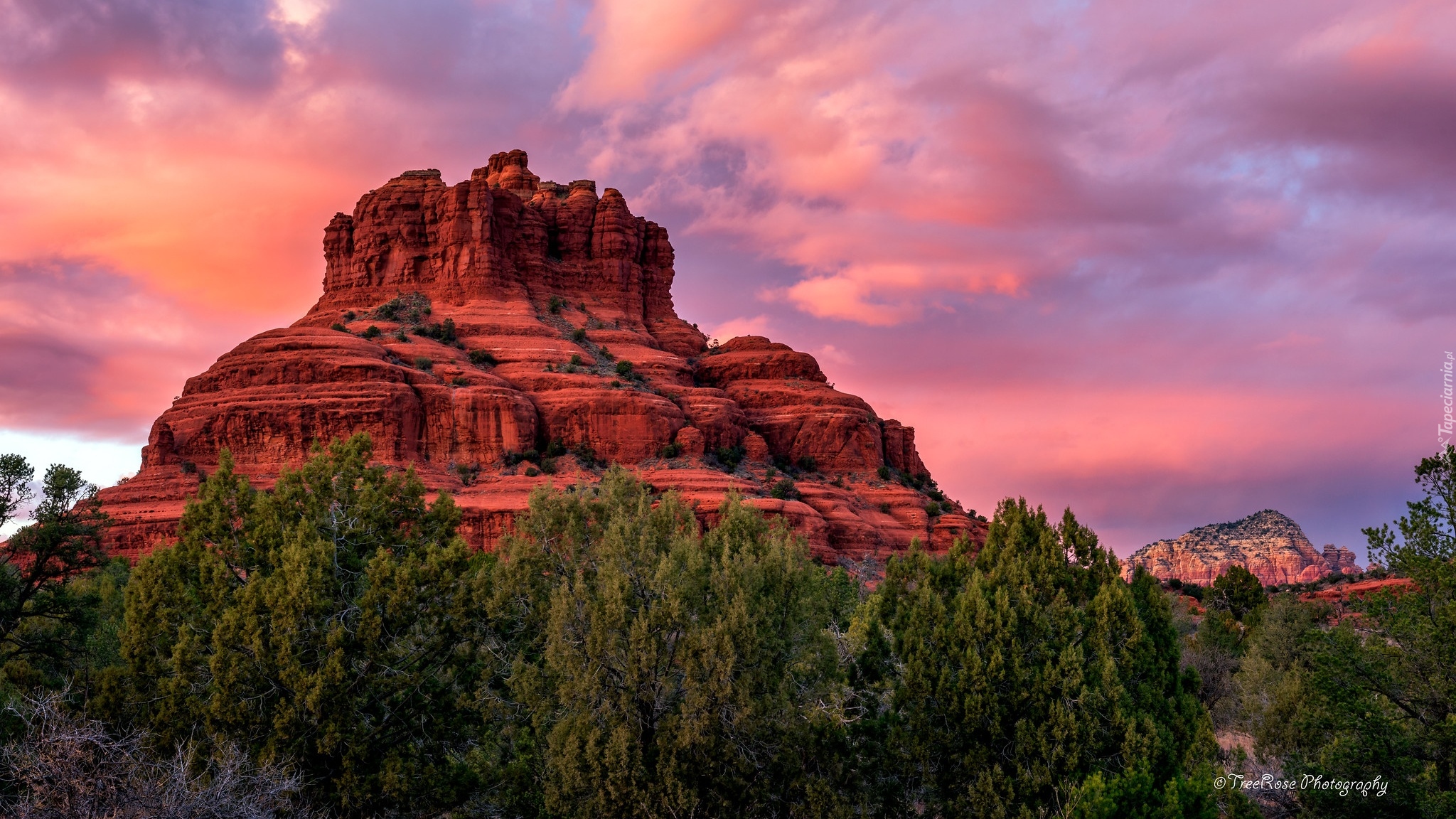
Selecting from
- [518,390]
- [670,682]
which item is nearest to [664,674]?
[670,682]

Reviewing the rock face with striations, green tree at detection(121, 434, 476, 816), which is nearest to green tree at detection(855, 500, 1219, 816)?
green tree at detection(121, 434, 476, 816)

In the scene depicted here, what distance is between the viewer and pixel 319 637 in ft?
72.6

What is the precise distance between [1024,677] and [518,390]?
249 feet

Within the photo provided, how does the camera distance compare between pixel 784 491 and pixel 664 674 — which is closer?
pixel 664 674

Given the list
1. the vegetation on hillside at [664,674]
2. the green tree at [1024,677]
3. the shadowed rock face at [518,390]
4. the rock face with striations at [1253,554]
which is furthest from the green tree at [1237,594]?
the rock face with striations at [1253,554]

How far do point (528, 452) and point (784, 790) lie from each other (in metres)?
66.3

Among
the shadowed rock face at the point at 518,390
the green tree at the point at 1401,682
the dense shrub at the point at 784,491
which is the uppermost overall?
the shadowed rock face at the point at 518,390

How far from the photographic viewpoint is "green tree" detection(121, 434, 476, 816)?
21.3m

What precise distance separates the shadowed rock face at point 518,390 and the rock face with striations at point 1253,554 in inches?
3021

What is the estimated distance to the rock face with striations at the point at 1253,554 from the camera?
15338cm

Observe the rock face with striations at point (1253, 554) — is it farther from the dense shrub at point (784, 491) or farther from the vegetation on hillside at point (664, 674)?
the vegetation on hillside at point (664, 674)

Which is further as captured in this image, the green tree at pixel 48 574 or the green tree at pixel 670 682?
the green tree at pixel 48 574

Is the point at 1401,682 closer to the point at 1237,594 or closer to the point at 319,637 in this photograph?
the point at 319,637

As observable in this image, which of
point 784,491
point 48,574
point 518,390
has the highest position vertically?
point 518,390
